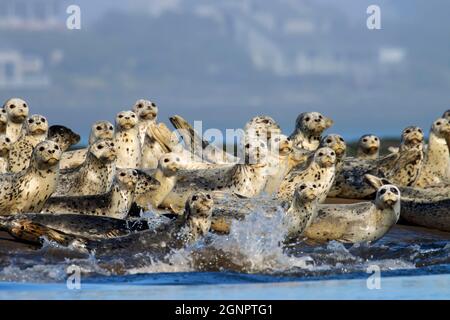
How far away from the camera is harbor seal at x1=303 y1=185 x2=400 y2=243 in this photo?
1923 centimetres

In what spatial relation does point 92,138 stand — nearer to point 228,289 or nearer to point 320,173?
point 320,173

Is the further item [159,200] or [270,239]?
[159,200]

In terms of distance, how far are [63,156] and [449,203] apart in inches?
191

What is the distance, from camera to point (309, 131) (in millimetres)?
23625

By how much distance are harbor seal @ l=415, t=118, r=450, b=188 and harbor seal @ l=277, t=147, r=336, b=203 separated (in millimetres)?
2726

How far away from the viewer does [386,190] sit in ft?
63.4

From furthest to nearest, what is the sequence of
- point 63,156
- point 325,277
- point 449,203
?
point 63,156 → point 449,203 → point 325,277

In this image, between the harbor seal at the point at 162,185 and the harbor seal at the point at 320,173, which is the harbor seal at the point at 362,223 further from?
the harbor seal at the point at 162,185

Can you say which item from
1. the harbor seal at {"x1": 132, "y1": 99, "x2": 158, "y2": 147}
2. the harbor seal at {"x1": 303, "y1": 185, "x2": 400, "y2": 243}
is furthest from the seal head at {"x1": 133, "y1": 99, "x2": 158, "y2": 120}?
the harbor seal at {"x1": 303, "y1": 185, "x2": 400, "y2": 243}

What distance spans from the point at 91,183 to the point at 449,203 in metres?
4.00

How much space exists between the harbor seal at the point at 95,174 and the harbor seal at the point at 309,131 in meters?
3.73

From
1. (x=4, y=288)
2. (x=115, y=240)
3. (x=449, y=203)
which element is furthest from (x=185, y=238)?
(x=449, y=203)

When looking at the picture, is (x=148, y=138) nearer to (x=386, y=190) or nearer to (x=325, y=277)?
(x=386, y=190)
